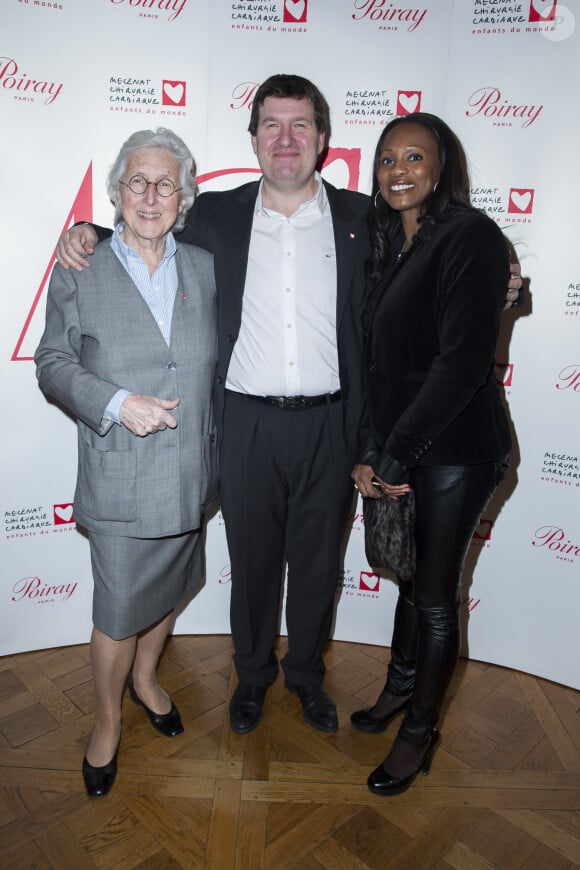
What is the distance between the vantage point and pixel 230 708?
8.02 ft

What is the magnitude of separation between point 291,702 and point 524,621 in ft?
3.64

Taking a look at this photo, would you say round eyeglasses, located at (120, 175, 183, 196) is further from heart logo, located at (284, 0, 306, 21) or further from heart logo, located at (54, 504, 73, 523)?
heart logo, located at (54, 504, 73, 523)

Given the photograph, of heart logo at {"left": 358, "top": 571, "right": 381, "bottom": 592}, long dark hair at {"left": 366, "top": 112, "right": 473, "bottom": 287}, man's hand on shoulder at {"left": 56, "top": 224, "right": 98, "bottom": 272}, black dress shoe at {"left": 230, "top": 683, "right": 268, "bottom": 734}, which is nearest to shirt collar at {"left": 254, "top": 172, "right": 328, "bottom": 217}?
long dark hair at {"left": 366, "top": 112, "right": 473, "bottom": 287}

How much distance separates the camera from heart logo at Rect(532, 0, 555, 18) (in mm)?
2408

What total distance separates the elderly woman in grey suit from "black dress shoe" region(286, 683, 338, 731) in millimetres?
738

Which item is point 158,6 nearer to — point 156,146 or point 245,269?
point 156,146

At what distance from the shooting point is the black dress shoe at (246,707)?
2373 millimetres

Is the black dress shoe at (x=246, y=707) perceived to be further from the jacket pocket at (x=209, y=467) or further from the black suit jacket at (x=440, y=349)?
the black suit jacket at (x=440, y=349)

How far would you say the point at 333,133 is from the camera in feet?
8.66

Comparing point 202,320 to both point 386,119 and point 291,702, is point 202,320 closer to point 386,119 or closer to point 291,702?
point 386,119

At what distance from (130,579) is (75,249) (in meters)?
1.00

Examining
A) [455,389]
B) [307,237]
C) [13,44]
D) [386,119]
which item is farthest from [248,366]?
[13,44]

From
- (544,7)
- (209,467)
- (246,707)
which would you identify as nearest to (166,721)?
(246,707)

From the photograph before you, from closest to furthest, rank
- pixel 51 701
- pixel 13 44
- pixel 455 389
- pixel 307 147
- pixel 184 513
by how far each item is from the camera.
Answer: pixel 455 389
pixel 184 513
pixel 307 147
pixel 13 44
pixel 51 701
